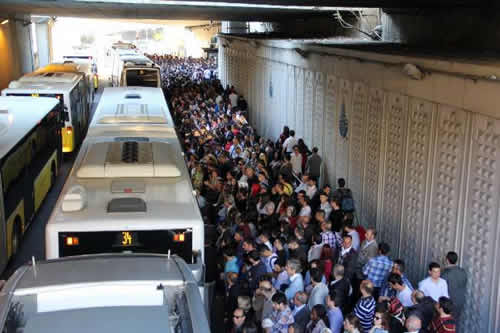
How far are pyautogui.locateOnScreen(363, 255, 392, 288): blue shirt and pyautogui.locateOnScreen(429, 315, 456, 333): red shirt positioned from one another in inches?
54.9

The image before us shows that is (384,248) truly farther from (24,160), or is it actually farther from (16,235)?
(24,160)

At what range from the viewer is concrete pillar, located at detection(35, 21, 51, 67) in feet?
166

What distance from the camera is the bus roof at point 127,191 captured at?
24.0 feet

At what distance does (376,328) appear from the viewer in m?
6.45

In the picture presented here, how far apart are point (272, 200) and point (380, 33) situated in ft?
36.8

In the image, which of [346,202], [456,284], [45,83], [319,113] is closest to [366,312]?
[456,284]

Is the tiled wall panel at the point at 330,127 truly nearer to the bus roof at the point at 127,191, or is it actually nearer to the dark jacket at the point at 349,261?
the bus roof at the point at 127,191

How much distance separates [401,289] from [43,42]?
49.3 meters

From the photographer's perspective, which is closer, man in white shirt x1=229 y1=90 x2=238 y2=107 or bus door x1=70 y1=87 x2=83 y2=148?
bus door x1=70 y1=87 x2=83 y2=148

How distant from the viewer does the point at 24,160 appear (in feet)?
43.2

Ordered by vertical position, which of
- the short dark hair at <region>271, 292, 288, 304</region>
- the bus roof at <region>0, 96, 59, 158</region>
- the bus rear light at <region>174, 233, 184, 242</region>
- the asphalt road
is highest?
the bus roof at <region>0, 96, 59, 158</region>

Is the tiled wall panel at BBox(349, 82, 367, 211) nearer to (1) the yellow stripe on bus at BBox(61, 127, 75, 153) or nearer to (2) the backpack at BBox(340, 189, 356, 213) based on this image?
(2) the backpack at BBox(340, 189, 356, 213)

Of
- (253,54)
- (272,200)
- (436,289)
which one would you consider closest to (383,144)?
(272,200)

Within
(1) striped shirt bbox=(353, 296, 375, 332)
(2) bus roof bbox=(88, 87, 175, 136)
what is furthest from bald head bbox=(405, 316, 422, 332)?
(2) bus roof bbox=(88, 87, 175, 136)
